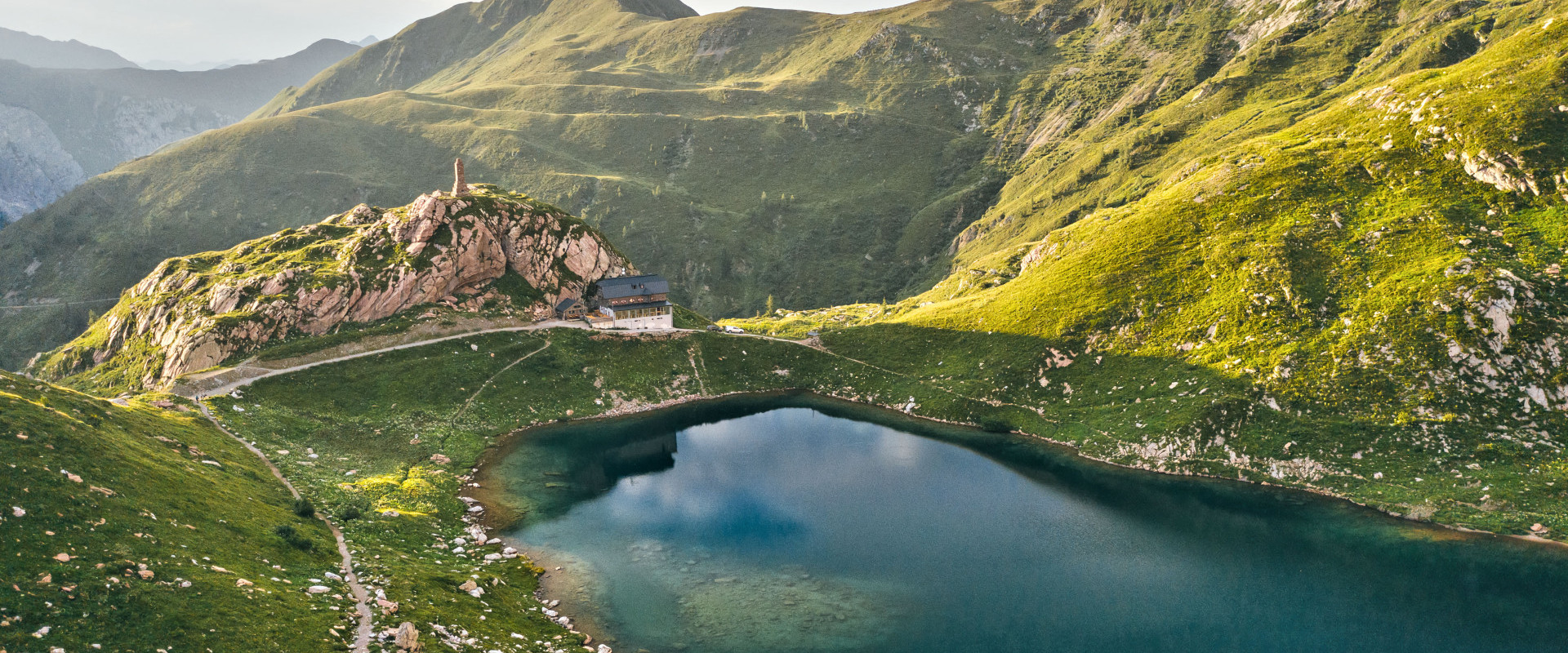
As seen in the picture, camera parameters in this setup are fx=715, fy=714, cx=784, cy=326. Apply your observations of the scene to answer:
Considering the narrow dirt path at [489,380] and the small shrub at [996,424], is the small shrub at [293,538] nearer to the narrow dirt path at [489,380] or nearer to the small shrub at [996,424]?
the narrow dirt path at [489,380]

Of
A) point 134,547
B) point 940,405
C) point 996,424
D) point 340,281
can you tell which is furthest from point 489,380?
point 996,424

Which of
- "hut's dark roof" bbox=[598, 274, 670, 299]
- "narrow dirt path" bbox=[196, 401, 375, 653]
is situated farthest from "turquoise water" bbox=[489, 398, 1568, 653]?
"hut's dark roof" bbox=[598, 274, 670, 299]

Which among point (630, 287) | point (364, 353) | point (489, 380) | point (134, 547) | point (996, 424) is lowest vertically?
point (996, 424)

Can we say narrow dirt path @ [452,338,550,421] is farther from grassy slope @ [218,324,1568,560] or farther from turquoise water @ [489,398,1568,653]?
turquoise water @ [489,398,1568,653]

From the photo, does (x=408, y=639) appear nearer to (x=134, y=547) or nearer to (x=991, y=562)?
(x=134, y=547)

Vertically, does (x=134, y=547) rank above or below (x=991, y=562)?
above

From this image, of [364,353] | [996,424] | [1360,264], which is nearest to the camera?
[1360,264]

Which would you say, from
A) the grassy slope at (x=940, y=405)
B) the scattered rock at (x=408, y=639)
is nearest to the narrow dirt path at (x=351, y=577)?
the scattered rock at (x=408, y=639)
